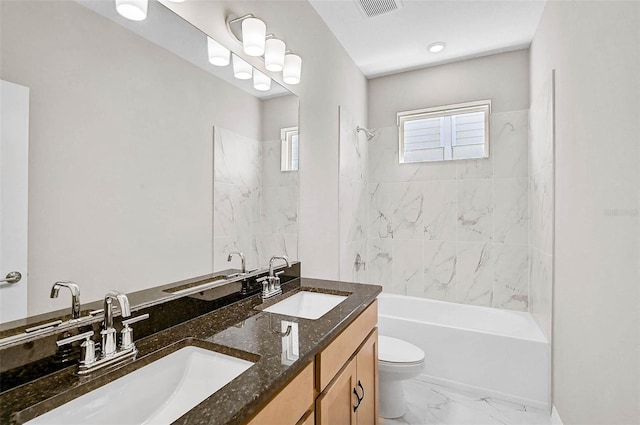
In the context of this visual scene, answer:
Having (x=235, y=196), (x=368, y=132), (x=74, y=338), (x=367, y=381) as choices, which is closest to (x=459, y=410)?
(x=367, y=381)

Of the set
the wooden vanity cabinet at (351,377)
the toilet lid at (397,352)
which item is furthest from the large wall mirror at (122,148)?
the toilet lid at (397,352)

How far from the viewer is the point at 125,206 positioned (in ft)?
3.27

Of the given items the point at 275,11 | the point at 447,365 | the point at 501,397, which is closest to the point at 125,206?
the point at 275,11

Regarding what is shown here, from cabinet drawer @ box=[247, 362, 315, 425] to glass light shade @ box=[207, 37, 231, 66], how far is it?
1276 millimetres

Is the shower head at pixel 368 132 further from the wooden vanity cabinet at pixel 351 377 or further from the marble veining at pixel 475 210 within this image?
the wooden vanity cabinet at pixel 351 377

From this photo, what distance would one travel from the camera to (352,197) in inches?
115

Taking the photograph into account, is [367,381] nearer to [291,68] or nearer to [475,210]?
[291,68]

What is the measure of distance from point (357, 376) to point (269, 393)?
0.76 metres

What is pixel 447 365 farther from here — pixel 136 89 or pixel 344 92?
pixel 136 89

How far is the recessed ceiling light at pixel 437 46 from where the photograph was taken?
271 cm

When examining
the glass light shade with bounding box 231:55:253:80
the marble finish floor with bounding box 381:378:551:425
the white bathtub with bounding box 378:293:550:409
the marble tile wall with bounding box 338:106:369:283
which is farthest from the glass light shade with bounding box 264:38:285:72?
the marble finish floor with bounding box 381:378:551:425

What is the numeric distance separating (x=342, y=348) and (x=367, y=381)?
449 mm

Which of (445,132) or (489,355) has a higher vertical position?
(445,132)

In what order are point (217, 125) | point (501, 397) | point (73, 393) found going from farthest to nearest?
point (501, 397) < point (217, 125) < point (73, 393)
